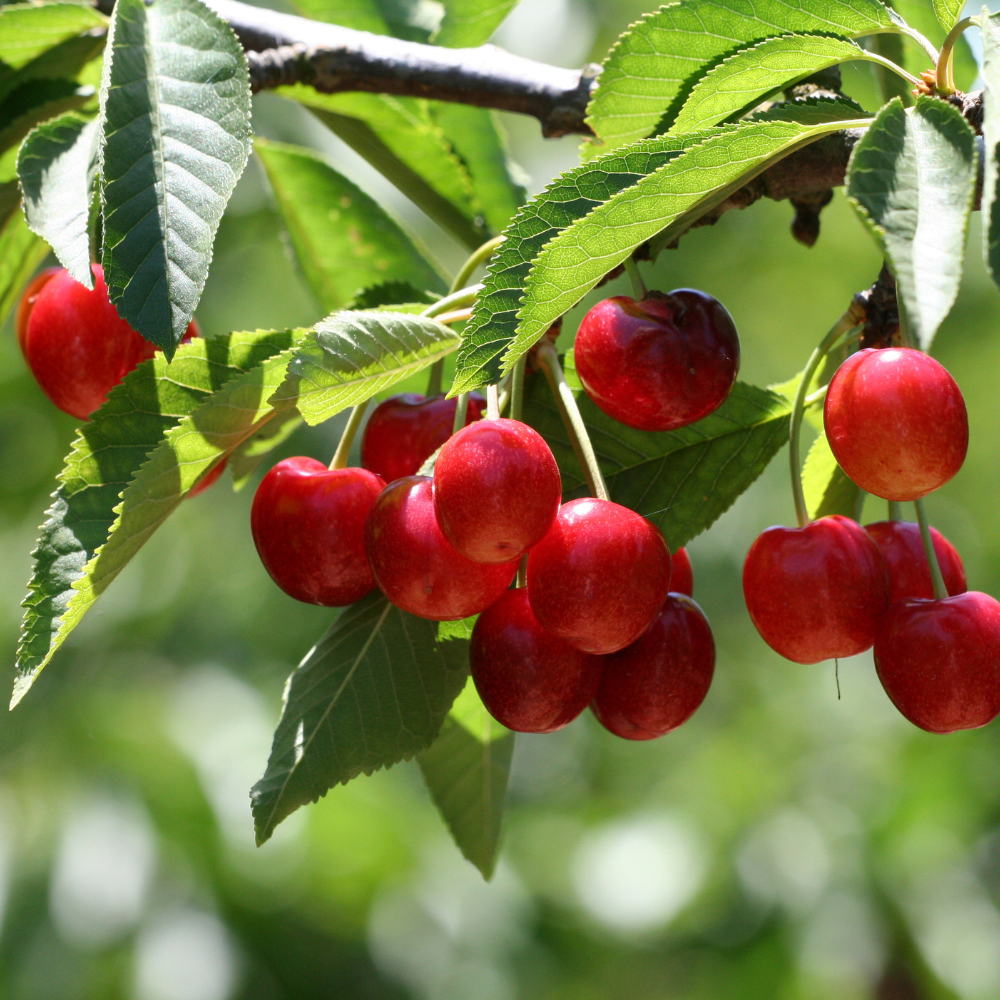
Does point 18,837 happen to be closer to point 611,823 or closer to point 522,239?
Result: point 611,823

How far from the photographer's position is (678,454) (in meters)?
0.88

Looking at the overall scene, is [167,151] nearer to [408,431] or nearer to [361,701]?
[408,431]

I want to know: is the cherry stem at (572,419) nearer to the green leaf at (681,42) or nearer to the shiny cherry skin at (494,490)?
the shiny cherry skin at (494,490)

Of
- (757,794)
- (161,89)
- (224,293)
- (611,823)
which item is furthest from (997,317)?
(161,89)

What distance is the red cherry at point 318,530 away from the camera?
80 centimetres

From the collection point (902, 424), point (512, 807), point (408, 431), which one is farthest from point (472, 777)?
point (512, 807)

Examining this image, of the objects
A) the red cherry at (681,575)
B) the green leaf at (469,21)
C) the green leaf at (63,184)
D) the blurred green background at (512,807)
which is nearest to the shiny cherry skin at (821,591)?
the red cherry at (681,575)

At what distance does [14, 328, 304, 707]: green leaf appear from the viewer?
73cm

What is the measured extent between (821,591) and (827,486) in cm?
20

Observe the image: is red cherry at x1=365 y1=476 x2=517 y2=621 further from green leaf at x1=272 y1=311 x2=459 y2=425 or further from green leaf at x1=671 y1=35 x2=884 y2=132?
green leaf at x1=671 y1=35 x2=884 y2=132

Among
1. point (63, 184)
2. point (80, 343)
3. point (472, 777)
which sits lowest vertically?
point (472, 777)

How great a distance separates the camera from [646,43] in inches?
31.5

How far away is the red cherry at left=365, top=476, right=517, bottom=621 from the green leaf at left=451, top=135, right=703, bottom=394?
0.11 m

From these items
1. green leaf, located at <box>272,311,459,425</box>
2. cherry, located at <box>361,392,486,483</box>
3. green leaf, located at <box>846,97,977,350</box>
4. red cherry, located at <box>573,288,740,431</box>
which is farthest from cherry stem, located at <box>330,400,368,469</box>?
green leaf, located at <box>846,97,977,350</box>
